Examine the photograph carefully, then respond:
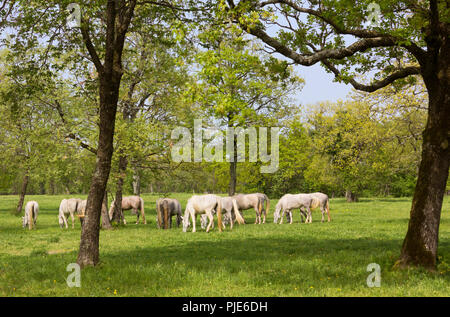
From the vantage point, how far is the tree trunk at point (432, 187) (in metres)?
10.6

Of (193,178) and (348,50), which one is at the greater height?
(348,50)

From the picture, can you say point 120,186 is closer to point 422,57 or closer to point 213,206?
point 213,206

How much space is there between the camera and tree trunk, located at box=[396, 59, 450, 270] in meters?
10.6

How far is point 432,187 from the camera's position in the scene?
10688mm

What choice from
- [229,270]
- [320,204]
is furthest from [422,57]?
[320,204]

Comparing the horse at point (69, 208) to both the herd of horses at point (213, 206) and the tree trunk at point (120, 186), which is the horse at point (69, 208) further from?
the tree trunk at point (120, 186)

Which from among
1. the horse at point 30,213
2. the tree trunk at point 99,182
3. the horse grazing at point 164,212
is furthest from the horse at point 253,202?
the tree trunk at point 99,182

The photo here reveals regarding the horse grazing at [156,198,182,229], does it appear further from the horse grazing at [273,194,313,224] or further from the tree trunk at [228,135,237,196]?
the tree trunk at [228,135,237,196]

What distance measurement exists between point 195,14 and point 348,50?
5289 millimetres

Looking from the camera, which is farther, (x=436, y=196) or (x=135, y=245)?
(x=135, y=245)

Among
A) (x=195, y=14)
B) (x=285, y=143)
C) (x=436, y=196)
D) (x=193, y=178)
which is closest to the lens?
(x=436, y=196)

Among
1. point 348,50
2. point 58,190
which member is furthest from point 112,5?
point 58,190

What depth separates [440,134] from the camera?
1068 centimetres
